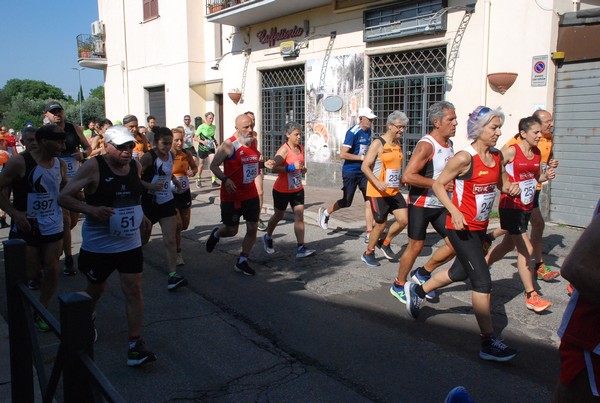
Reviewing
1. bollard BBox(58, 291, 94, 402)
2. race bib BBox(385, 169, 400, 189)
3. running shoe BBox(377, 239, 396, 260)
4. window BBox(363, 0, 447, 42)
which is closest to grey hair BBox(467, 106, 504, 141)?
race bib BBox(385, 169, 400, 189)

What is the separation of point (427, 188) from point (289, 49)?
10.5 meters

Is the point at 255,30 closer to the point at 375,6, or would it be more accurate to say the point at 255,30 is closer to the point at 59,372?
the point at 375,6

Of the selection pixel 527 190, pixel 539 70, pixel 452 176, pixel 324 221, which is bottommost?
pixel 324 221

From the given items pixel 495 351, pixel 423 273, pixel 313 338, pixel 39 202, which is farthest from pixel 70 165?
pixel 495 351

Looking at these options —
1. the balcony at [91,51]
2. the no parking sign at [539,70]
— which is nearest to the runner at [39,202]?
the no parking sign at [539,70]

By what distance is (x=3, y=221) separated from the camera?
995 cm

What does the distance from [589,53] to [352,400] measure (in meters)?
7.81

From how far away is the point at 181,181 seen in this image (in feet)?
22.5

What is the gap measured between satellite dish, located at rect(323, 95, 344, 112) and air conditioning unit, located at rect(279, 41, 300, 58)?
189 centimetres

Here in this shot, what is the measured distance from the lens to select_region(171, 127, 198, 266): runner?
21.9ft

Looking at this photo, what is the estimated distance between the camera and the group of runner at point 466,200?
14.1 ft

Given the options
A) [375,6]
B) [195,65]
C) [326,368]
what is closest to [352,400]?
[326,368]

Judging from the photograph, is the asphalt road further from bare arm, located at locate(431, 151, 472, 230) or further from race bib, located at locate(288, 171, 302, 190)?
bare arm, located at locate(431, 151, 472, 230)

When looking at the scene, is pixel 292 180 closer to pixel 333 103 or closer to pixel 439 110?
pixel 439 110
